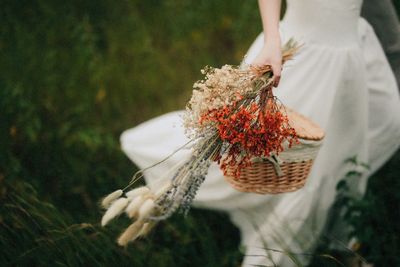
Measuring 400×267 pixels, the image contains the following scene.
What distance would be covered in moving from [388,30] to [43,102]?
2237 mm

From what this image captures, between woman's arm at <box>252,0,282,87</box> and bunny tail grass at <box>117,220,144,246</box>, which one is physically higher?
woman's arm at <box>252,0,282,87</box>

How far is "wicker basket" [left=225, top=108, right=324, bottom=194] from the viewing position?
161 centimetres

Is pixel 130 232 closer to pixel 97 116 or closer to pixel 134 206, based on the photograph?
pixel 134 206

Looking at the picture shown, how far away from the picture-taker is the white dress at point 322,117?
2.03m

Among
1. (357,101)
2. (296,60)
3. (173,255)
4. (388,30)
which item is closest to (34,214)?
(173,255)

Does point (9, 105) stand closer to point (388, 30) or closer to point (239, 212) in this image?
point (239, 212)

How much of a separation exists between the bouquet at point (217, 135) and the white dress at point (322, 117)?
512 millimetres

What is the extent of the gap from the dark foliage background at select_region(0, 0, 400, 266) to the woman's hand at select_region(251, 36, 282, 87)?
0.93 meters

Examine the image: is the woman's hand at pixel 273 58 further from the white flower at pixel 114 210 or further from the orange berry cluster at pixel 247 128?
the white flower at pixel 114 210

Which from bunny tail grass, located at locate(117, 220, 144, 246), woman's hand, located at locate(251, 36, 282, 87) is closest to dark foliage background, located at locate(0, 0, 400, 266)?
bunny tail grass, located at locate(117, 220, 144, 246)

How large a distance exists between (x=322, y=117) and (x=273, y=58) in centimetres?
56

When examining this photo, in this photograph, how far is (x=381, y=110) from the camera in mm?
2289

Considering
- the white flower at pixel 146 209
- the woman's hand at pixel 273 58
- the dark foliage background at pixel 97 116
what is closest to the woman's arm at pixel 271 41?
the woman's hand at pixel 273 58

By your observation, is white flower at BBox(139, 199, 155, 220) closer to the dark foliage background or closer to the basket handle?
the basket handle
